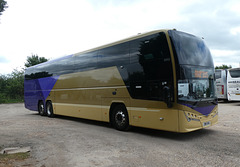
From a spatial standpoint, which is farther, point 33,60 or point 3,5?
point 33,60

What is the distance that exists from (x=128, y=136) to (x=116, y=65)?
9.45ft

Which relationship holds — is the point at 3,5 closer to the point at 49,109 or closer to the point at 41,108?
the point at 49,109

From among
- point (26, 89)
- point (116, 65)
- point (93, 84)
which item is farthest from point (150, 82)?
point (26, 89)

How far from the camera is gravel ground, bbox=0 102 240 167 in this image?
17.3 feet

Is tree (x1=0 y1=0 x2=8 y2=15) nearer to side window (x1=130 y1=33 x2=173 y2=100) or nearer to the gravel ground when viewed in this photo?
the gravel ground

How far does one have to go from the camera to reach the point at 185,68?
723cm

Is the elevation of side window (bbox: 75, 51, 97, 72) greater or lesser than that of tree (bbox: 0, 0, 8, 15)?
lesser

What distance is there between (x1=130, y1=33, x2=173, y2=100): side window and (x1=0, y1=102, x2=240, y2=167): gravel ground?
1.62 meters

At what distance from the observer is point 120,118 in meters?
9.21

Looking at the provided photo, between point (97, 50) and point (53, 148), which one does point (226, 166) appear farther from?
point (97, 50)

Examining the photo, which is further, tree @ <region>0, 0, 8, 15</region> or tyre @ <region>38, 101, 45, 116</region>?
tyre @ <region>38, 101, 45, 116</region>

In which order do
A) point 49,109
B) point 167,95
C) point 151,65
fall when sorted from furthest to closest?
point 49,109, point 151,65, point 167,95

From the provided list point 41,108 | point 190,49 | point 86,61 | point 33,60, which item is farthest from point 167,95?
point 33,60

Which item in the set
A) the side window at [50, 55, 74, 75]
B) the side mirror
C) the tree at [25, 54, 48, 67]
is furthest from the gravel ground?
the tree at [25, 54, 48, 67]
